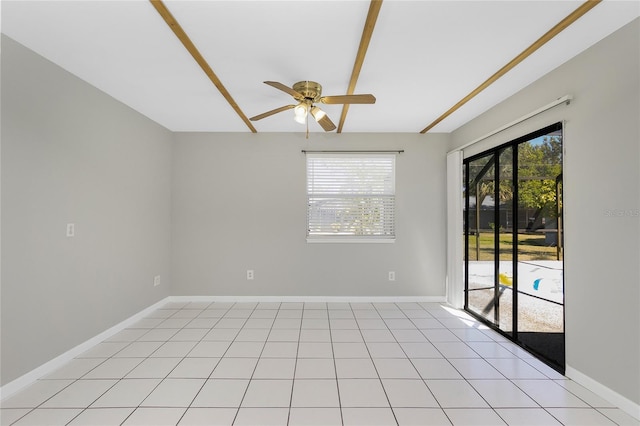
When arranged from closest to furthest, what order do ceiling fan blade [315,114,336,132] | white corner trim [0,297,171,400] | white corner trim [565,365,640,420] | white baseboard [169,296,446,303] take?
white corner trim [565,365,640,420] → white corner trim [0,297,171,400] → ceiling fan blade [315,114,336,132] → white baseboard [169,296,446,303]

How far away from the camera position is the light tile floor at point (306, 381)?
66.2 inches

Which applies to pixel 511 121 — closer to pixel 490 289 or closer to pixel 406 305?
pixel 490 289

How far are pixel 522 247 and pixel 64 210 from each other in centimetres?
418

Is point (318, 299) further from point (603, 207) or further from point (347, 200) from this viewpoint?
point (603, 207)

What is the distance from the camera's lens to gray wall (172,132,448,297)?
3832mm

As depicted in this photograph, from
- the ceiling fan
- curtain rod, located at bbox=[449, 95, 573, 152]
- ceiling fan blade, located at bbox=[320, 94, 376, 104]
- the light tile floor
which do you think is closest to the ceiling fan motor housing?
the ceiling fan

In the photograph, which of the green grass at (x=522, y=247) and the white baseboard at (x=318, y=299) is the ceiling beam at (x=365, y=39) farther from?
the white baseboard at (x=318, y=299)

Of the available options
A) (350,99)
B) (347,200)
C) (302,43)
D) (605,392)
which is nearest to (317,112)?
(350,99)

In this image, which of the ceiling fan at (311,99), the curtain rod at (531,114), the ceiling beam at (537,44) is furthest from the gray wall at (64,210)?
the curtain rod at (531,114)

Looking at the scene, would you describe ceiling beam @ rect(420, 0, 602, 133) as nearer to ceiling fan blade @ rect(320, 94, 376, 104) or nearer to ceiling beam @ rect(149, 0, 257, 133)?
ceiling fan blade @ rect(320, 94, 376, 104)

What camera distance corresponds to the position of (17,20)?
66.3 inches

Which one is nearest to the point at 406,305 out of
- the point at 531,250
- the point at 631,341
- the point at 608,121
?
the point at 531,250

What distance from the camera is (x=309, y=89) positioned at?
229 centimetres

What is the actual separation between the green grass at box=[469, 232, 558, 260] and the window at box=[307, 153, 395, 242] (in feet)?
3.84
